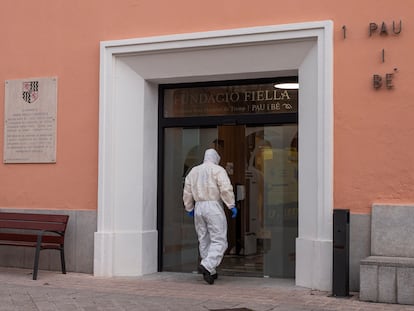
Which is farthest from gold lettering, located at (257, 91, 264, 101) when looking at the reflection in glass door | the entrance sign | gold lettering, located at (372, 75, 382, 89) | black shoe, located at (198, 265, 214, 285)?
black shoe, located at (198, 265, 214, 285)

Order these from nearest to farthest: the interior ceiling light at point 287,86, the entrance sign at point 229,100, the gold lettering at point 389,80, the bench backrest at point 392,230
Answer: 1. the bench backrest at point 392,230
2. the gold lettering at point 389,80
3. the interior ceiling light at point 287,86
4. the entrance sign at point 229,100

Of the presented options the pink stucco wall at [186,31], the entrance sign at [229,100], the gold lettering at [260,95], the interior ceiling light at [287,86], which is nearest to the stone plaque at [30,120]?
the pink stucco wall at [186,31]

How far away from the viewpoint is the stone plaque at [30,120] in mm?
10609

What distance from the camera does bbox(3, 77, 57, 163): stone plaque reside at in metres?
10.6

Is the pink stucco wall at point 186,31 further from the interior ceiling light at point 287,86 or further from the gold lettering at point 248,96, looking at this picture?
the gold lettering at point 248,96

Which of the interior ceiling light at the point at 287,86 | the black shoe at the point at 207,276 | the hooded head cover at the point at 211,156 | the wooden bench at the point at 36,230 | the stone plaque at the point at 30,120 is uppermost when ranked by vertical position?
the interior ceiling light at the point at 287,86

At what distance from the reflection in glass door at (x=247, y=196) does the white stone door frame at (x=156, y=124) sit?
341 mm

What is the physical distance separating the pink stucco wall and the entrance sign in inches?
44.3

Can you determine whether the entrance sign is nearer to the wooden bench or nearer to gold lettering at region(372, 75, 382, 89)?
gold lettering at region(372, 75, 382, 89)

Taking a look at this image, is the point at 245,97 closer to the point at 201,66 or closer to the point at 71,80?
the point at 201,66

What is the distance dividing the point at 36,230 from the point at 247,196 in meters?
3.33

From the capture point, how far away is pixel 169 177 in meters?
10.7

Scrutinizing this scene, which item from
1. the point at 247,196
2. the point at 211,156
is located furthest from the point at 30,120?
the point at 247,196

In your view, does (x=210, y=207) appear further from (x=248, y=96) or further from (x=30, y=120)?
(x=30, y=120)
